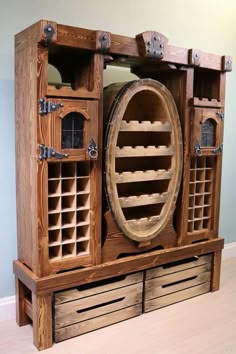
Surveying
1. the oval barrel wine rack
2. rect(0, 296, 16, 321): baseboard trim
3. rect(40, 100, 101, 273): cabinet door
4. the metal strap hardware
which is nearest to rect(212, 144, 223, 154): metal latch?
the metal strap hardware

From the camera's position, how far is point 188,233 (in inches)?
106

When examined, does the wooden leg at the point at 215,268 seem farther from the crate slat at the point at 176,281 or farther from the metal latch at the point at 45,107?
the metal latch at the point at 45,107

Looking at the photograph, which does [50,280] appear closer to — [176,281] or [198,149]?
[176,281]

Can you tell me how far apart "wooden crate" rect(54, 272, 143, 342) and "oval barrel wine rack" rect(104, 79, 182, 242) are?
328 millimetres

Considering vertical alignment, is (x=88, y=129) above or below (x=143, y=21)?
below

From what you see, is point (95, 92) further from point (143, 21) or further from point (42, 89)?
point (143, 21)

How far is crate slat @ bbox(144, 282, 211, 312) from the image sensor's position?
2.52 metres

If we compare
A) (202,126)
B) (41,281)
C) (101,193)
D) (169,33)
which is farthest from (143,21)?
(41,281)

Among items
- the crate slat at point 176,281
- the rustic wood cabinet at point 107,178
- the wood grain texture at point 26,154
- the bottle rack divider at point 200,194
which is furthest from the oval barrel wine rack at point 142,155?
the wood grain texture at point 26,154

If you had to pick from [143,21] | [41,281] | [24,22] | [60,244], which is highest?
[143,21]

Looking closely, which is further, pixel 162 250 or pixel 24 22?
pixel 162 250

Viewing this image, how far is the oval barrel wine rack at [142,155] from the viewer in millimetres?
2232

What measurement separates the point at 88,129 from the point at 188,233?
1.13 m

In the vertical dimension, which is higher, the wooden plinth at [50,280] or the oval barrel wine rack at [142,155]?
the oval barrel wine rack at [142,155]
